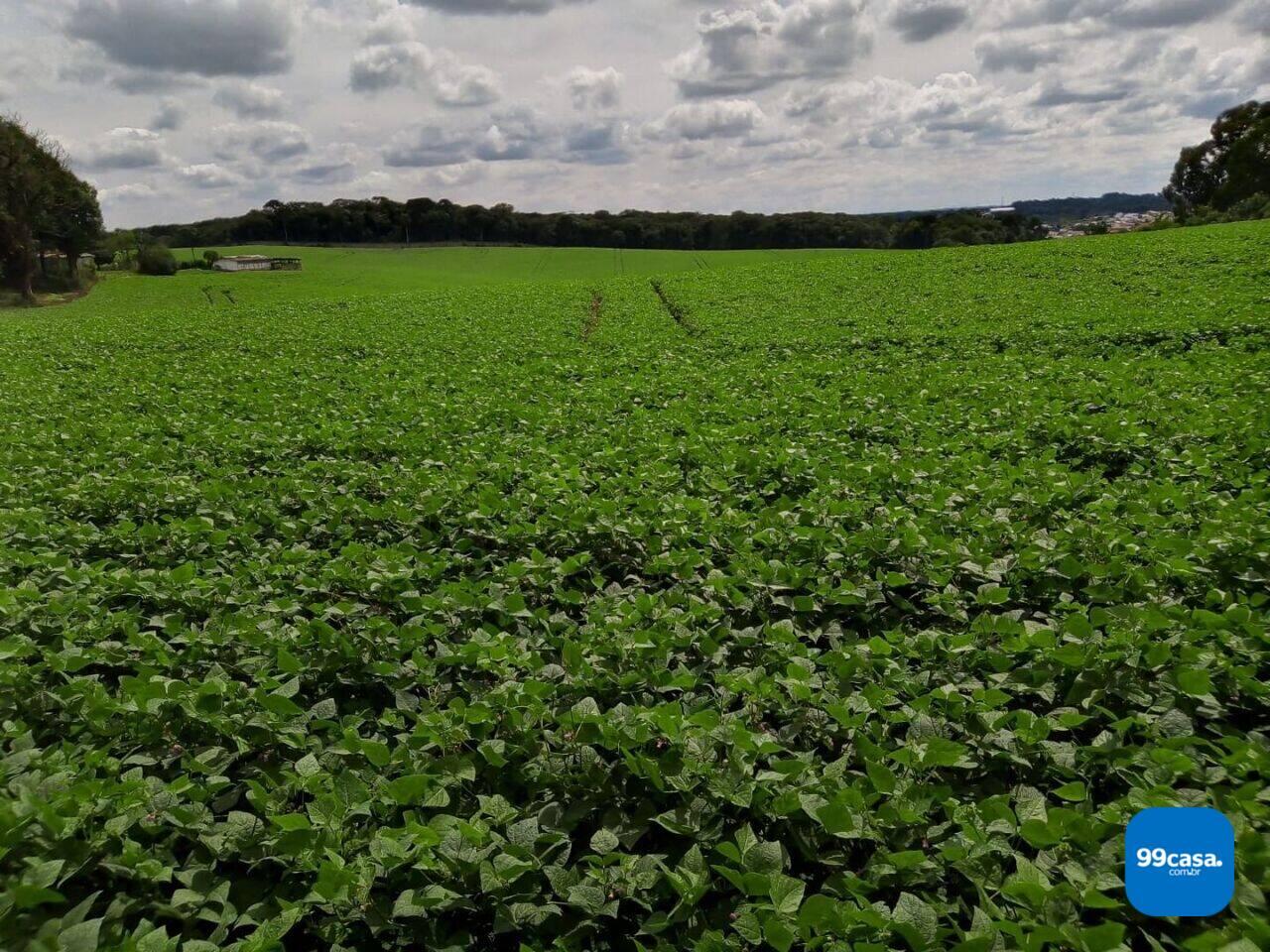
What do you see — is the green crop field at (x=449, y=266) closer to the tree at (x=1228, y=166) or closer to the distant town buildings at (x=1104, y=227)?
the distant town buildings at (x=1104, y=227)

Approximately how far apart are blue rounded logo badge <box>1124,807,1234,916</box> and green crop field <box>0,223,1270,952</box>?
5 centimetres

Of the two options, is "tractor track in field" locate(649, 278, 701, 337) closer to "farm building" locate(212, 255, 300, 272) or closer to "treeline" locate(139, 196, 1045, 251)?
"farm building" locate(212, 255, 300, 272)

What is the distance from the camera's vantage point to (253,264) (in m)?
78.5

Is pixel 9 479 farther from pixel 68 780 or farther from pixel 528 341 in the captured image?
pixel 528 341

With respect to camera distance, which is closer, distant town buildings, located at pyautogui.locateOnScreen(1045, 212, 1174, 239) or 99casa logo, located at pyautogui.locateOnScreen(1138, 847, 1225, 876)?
99casa logo, located at pyautogui.locateOnScreen(1138, 847, 1225, 876)

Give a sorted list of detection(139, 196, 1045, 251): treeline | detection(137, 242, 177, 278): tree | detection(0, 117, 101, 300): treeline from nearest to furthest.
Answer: detection(0, 117, 101, 300): treeline → detection(137, 242, 177, 278): tree → detection(139, 196, 1045, 251): treeline

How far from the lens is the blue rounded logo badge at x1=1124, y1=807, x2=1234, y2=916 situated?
209cm

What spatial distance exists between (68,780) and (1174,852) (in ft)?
13.3

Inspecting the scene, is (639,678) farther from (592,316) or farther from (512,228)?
(512,228)

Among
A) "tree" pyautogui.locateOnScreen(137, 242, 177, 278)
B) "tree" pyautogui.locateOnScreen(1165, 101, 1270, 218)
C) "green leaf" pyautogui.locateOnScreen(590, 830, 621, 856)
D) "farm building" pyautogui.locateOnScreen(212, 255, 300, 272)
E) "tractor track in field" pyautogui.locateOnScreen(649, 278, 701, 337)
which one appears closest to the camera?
"green leaf" pyautogui.locateOnScreen(590, 830, 621, 856)

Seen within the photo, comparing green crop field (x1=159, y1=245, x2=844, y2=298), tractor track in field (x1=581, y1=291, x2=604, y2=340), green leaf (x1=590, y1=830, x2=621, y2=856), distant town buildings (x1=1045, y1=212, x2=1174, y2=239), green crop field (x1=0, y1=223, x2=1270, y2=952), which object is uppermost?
distant town buildings (x1=1045, y1=212, x2=1174, y2=239)

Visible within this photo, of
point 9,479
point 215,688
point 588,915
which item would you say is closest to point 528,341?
point 9,479

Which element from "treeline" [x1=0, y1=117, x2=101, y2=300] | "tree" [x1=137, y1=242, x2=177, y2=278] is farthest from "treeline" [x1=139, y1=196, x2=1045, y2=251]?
"treeline" [x1=0, y1=117, x2=101, y2=300]

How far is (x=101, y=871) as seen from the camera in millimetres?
2551
